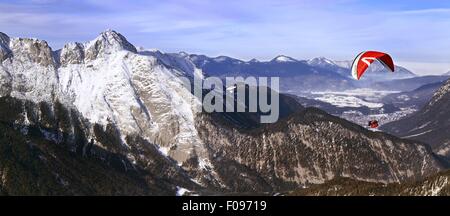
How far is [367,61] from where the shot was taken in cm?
18238

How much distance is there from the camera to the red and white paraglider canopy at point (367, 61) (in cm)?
17675

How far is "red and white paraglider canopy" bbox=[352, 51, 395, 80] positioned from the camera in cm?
17675
